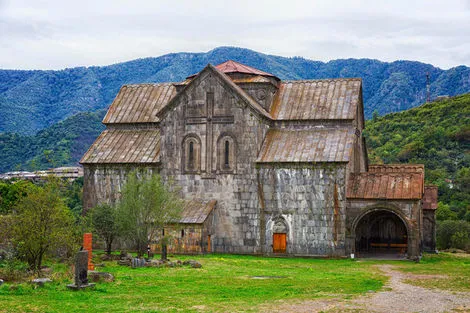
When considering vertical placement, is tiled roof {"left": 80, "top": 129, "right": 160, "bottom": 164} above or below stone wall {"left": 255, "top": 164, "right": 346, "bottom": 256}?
above

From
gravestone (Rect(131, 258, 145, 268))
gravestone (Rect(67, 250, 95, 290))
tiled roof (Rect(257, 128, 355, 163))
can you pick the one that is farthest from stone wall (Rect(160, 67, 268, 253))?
gravestone (Rect(67, 250, 95, 290))

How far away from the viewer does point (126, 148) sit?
45.2 meters

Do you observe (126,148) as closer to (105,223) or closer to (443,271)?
(105,223)

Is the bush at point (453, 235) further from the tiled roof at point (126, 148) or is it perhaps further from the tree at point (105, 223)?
the tree at point (105, 223)

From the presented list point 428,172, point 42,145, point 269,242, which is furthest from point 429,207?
point 42,145

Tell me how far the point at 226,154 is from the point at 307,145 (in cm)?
475

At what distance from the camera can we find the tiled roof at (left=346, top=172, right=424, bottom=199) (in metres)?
38.7

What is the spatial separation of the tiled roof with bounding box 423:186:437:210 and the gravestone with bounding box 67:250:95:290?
27720mm

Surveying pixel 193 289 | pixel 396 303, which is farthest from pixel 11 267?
pixel 396 303

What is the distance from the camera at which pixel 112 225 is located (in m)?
37.1

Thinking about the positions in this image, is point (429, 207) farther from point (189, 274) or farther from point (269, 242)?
point (189, 274)

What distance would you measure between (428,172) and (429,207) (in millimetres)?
24582

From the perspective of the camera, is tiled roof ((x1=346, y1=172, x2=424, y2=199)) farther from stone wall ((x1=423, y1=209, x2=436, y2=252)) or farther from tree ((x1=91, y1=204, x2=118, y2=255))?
tree ((x1=91, y1=204, x2=118, y2=255))

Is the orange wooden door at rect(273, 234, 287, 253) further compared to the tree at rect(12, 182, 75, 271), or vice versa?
the orange wooden door at rect(273, 234, 287, 253)
